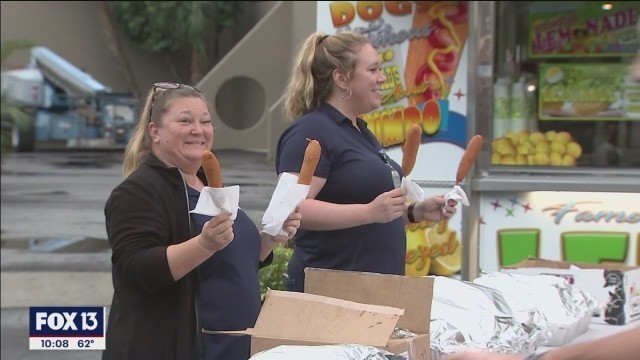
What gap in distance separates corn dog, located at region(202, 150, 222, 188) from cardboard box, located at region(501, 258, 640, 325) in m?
1.74

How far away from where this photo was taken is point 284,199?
7.66ft

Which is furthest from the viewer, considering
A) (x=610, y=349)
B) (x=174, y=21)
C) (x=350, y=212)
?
(x=174, y=21)

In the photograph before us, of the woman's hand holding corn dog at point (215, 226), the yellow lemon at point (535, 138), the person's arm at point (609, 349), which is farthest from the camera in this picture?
the yellow lemon at point (535, 138)

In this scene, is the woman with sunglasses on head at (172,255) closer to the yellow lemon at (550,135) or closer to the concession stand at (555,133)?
the concession stand at (555,133)

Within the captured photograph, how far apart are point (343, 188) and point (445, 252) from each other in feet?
9.15

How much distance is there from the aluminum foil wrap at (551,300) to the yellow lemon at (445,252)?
221 centimetres

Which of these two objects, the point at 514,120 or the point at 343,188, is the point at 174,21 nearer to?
the point at 514,120

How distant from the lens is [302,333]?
6.84 ft

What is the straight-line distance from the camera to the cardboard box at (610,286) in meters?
3.44

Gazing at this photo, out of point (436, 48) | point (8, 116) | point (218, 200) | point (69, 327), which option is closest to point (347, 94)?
point (218, 200)

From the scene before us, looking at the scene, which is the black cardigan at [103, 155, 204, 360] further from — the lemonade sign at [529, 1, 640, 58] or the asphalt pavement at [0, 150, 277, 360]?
the lemonade sign at [529, 1, 640, 58]

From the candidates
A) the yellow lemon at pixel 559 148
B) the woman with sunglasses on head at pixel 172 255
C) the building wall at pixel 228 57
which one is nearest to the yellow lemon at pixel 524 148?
the yellow lemon at pixel 559 148

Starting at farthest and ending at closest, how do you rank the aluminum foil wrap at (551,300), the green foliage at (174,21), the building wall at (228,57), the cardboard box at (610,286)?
the green foliage at (174,21), the building wall at (228,57), the cardboard box at (610,286), the aluminum foil wrap at (551,300)

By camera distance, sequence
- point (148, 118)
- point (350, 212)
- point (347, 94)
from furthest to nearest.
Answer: point (347, 94)
point (350, 212)
point (148, 118)
